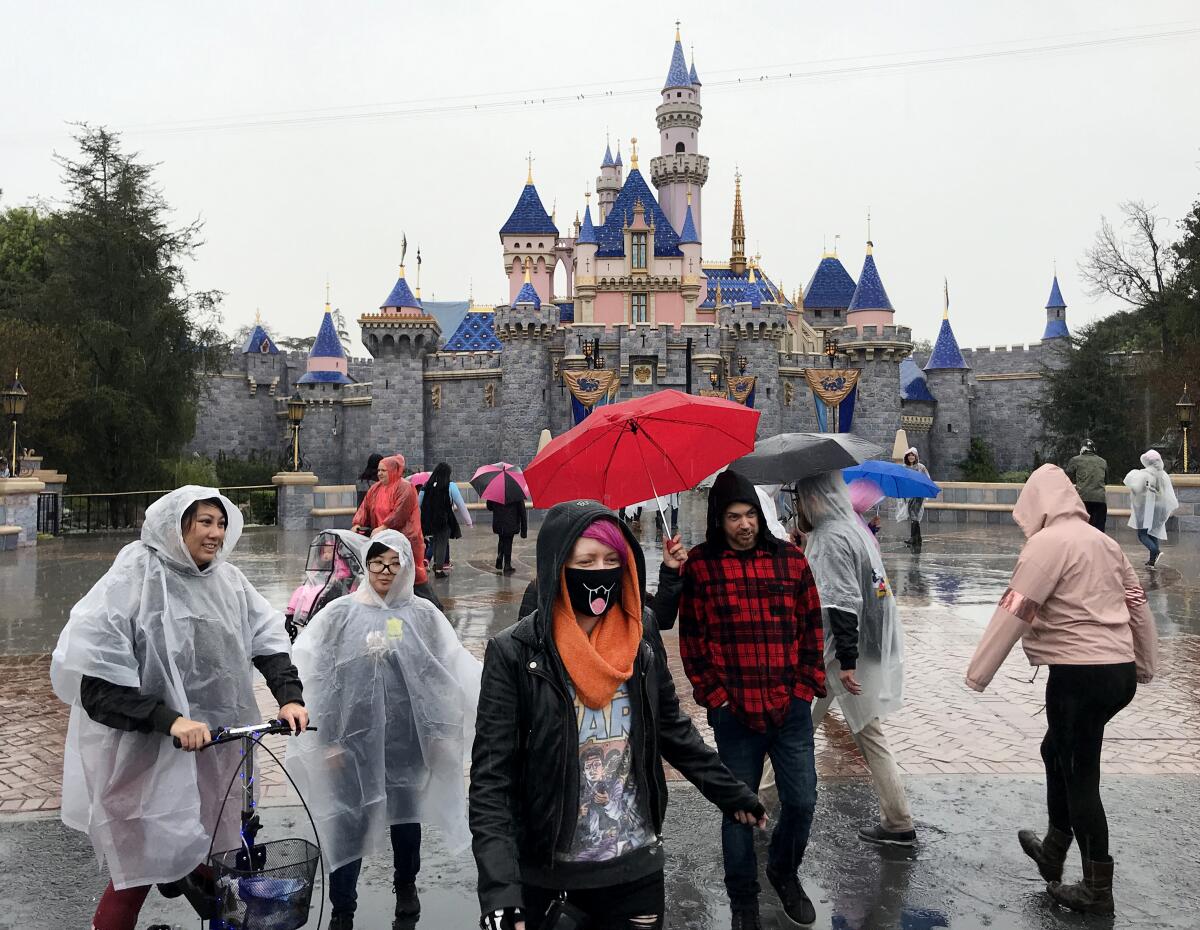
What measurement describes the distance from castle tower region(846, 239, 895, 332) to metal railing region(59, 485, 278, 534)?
2673cm

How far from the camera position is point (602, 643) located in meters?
2.51

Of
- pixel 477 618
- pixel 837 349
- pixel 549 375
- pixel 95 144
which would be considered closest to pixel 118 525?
pixel 95 144

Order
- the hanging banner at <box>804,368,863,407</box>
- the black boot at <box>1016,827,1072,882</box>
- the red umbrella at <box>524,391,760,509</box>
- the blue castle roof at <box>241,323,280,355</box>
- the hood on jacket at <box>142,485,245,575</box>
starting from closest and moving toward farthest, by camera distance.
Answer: the hood on jacket at <box>142,485,245,575</box>
the black boot at <box>1016,827,1072,882</box>
the red umbrella at <box>524,391,760,509</box>
the hanging banner at <box>804,368,863,407</box>
the blue castle roof at <box>241,323,280,355</box>

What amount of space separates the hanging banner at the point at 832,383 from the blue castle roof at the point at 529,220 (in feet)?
52.9

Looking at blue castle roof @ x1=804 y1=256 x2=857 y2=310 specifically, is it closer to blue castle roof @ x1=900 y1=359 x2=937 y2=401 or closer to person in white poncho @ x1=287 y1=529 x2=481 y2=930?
blue castle roof @ x1=900 y1=359 x2=937 y2=401

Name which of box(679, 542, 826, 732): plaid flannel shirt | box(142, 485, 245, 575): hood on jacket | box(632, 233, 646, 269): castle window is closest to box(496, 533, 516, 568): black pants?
box(679, 542, 826, 732): plaid flannel shirt

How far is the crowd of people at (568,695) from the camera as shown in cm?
244

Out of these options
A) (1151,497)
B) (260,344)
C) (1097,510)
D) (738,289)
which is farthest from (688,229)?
(1097,510)

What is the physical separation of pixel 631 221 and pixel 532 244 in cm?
795

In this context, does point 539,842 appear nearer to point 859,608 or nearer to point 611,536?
point 611,536

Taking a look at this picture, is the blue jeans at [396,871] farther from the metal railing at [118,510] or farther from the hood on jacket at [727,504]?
the metal railing at [118,510]

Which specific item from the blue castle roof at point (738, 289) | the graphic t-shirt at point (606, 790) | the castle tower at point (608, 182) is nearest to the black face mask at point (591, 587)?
the graphic t-shirt at point (606, 790)

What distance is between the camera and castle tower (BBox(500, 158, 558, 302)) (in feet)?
164

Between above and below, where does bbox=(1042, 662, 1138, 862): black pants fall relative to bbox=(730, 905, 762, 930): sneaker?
above
